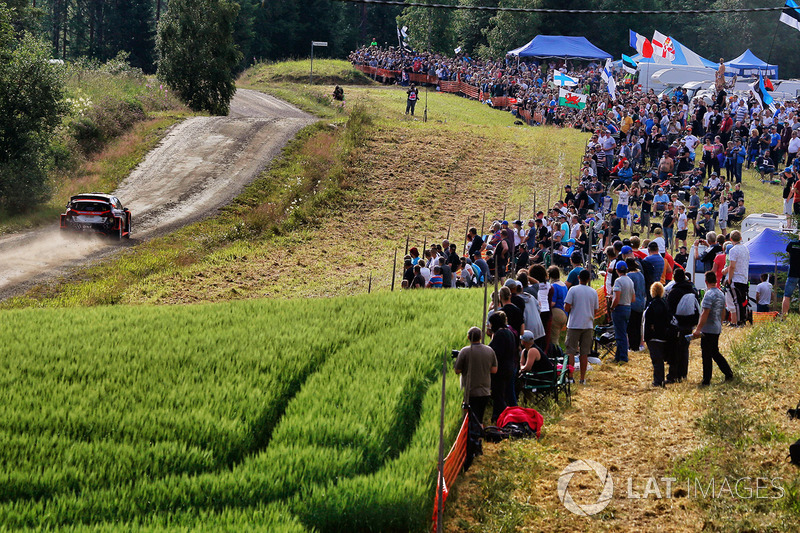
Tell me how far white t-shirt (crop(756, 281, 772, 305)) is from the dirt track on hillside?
17.4m

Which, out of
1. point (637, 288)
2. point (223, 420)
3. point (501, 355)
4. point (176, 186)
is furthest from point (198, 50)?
point (501, 355)

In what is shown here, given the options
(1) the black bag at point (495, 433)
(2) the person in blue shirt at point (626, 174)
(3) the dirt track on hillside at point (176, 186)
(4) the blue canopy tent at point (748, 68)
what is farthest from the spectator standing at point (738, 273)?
(4) the blue canopy tent at point (748, 68)

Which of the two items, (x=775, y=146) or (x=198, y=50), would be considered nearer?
(x=775, y=146)

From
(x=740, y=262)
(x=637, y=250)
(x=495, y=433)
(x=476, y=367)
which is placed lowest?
(x=495, y=433)

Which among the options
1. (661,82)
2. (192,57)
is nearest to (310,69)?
(192,57)

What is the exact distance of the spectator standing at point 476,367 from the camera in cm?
1068

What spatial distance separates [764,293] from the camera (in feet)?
60.3

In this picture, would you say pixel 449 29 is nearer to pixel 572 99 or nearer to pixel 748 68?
pixel 748 68

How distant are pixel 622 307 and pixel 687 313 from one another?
1394 mm

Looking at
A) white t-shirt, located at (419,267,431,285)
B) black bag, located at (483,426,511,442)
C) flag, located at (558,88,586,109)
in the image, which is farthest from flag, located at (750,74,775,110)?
black bag, located at (483,426,511,442)

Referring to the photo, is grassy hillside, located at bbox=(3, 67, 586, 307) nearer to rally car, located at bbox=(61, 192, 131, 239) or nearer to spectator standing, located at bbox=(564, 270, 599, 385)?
rally car, located at bbox=(61, 192, 131, 239)

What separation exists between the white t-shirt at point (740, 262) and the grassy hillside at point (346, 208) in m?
9.33

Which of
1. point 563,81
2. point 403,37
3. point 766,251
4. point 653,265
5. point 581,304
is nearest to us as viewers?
point 581,304

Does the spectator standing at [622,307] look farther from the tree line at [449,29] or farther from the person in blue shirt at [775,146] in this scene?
the tree line at [449,29]
